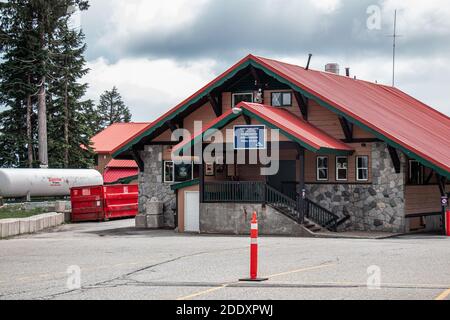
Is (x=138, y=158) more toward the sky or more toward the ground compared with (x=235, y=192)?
more toward the sky

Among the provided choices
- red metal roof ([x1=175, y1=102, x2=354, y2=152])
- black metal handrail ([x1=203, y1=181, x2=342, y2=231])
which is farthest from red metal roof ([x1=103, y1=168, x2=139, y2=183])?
red metal roof ([x1=175, y1=102, x2=354, y2=152])

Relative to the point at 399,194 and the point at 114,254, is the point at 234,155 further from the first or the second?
the point at 114,254

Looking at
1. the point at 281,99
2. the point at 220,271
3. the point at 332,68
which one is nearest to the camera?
the point at 220,271

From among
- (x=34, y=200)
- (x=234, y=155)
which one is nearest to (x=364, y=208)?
(x=234, y=155)

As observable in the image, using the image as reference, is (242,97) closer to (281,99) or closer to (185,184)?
(281,99)

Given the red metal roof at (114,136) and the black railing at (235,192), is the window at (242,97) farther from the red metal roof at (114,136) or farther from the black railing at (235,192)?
the red metal roof at (114,136)

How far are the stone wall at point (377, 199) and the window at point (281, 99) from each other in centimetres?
421

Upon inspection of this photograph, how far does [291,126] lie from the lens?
99.4 feet

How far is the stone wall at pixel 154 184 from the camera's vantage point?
3659 centimetres

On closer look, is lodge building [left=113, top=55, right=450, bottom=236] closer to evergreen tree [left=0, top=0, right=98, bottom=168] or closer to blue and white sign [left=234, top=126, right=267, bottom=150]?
blue and white sign [left=234, top=126, right=267, bottom=150]

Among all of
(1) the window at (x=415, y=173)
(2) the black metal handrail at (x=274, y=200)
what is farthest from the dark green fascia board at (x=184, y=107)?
(1) the window at (x=415, y=173)

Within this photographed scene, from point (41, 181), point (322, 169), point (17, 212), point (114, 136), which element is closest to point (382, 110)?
point (322, 169)

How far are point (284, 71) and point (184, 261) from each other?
53.1 feet

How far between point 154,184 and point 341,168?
909cm
